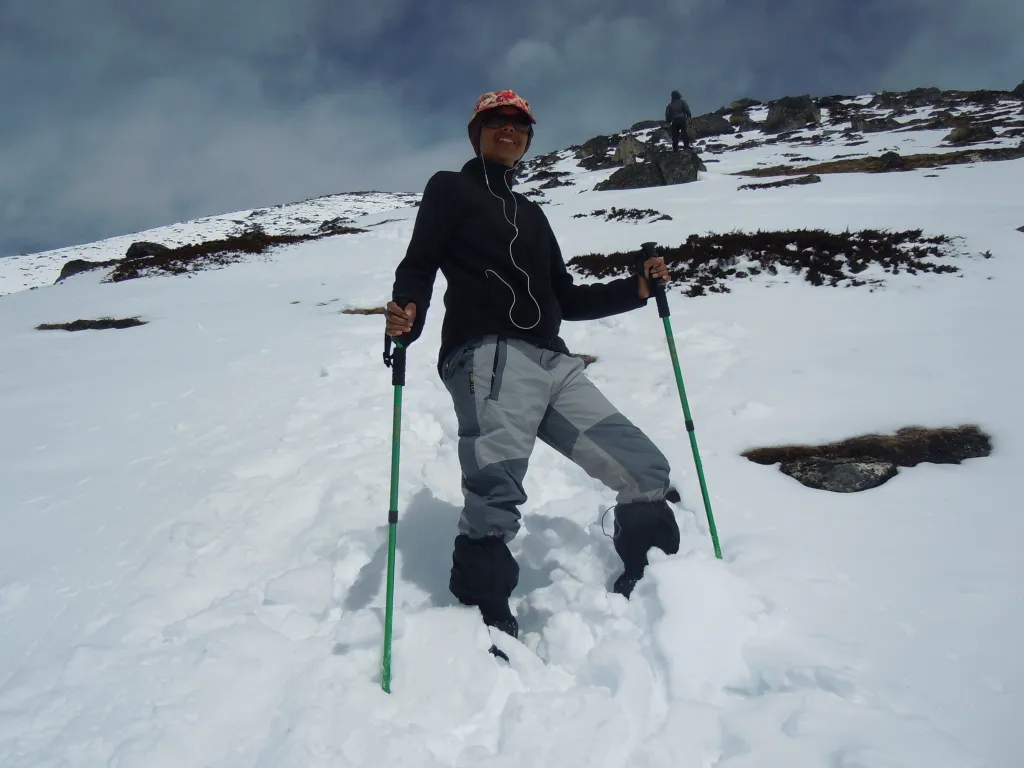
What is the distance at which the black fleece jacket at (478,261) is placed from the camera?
8.56 feet

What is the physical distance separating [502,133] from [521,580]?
7.92 feet

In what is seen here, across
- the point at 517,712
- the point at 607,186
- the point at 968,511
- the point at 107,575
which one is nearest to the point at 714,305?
the point at 968,511

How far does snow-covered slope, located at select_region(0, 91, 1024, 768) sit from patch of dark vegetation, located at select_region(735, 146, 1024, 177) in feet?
58.3

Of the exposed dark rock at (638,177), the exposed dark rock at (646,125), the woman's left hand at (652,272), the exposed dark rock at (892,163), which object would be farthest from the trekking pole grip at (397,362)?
the exposed dark rock at (646,125)

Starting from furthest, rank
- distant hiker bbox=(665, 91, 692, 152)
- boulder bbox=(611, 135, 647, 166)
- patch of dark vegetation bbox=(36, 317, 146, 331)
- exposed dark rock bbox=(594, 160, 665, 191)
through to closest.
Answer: boulder bbox=(611, 135, 647, 166), distant hiker bbox=(665, 91, 692, 152), exposed dark rock bbox=(594, 160, 665, 191), patch of dark vegetation bbox=(36, 317, 146, 331)

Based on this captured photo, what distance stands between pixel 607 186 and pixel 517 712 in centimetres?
2711

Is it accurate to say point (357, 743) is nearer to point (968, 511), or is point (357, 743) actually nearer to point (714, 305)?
point (968, 511)

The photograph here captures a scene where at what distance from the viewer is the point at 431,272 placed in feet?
8.48

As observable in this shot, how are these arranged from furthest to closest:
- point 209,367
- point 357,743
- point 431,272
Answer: point 209,367, point 431,272, point 357,743

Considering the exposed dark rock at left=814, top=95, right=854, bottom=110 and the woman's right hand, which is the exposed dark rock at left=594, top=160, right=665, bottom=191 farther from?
the exposed dark rock at left=814, top=95, right=854, bottom=110

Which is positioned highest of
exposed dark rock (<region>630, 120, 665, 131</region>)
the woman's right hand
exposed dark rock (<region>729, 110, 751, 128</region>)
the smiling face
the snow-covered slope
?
exposed dark rock (<region>630, 120, 665, 131</region>)

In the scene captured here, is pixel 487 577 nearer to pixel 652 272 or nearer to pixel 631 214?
pixel 652 272

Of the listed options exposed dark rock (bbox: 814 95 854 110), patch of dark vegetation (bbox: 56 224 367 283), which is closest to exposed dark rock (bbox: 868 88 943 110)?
exposed dark rock (bbox: 814 95 854 110)

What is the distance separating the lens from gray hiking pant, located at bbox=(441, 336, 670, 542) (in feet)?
7.75
